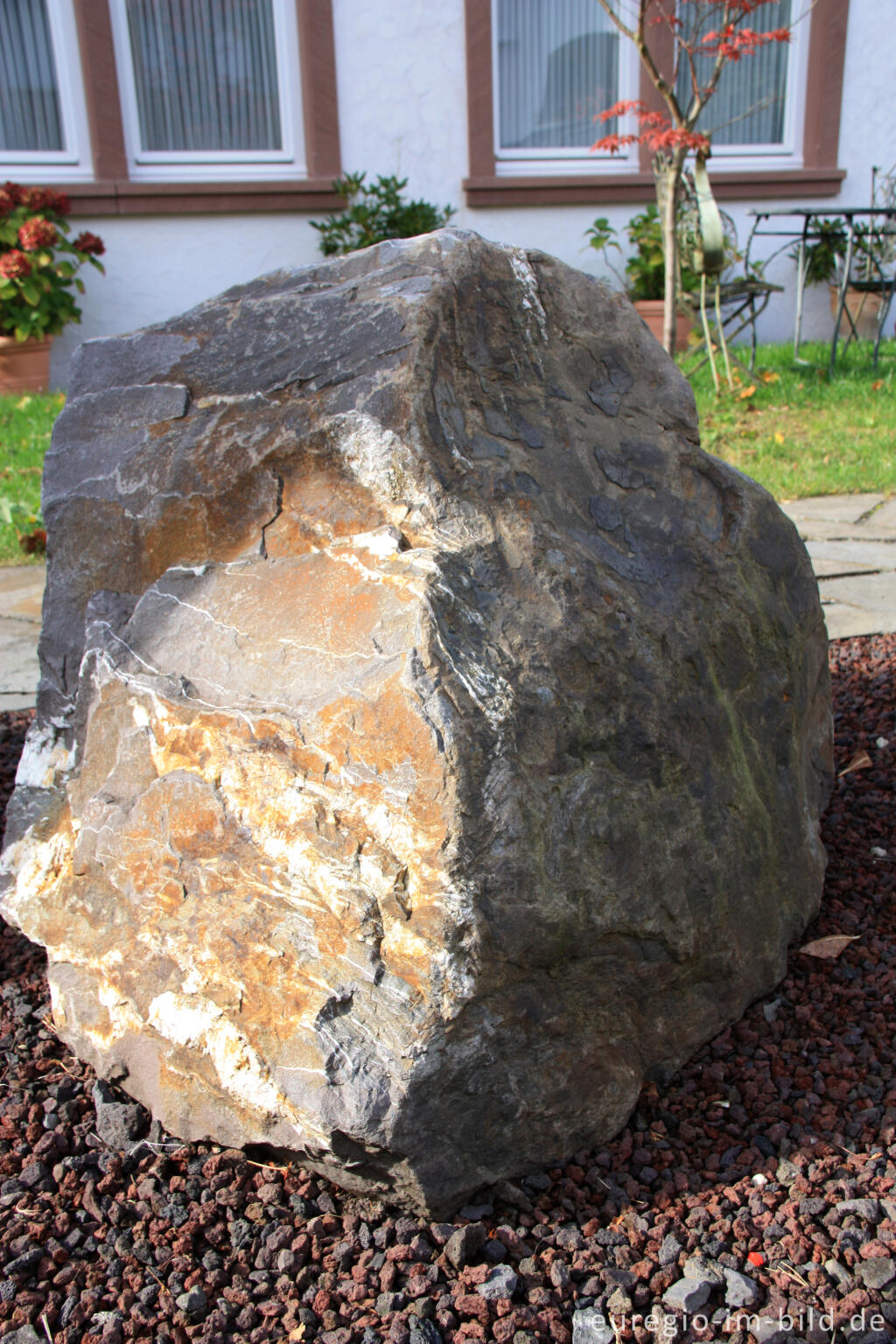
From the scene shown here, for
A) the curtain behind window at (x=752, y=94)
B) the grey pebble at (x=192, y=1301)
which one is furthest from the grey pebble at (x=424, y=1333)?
the curtain behind window at (x=752, y=94)

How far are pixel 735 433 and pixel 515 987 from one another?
5.03 m

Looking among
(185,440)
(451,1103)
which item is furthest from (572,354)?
(451,1103)

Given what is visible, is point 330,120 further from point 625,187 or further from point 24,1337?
point 24,1337

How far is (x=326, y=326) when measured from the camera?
5.18ft

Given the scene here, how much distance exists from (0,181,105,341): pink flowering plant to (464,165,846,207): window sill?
2.81m

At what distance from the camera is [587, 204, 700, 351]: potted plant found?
7.71 m

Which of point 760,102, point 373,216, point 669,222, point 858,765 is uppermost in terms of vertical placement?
point 760,102

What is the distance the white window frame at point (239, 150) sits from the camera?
7.36m

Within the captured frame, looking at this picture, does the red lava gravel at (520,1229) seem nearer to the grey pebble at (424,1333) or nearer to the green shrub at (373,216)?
the grey pebble at (424,1333)

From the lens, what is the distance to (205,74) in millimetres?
7621

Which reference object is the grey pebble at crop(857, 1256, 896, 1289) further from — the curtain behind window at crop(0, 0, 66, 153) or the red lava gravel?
the curtain behind window at crop(0, 0, 66, 153)

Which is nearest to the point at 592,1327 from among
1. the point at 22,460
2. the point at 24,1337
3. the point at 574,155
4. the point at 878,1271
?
the point at 878,1271

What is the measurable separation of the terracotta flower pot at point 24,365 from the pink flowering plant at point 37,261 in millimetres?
67

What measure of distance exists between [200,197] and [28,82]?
1442 millimetres
